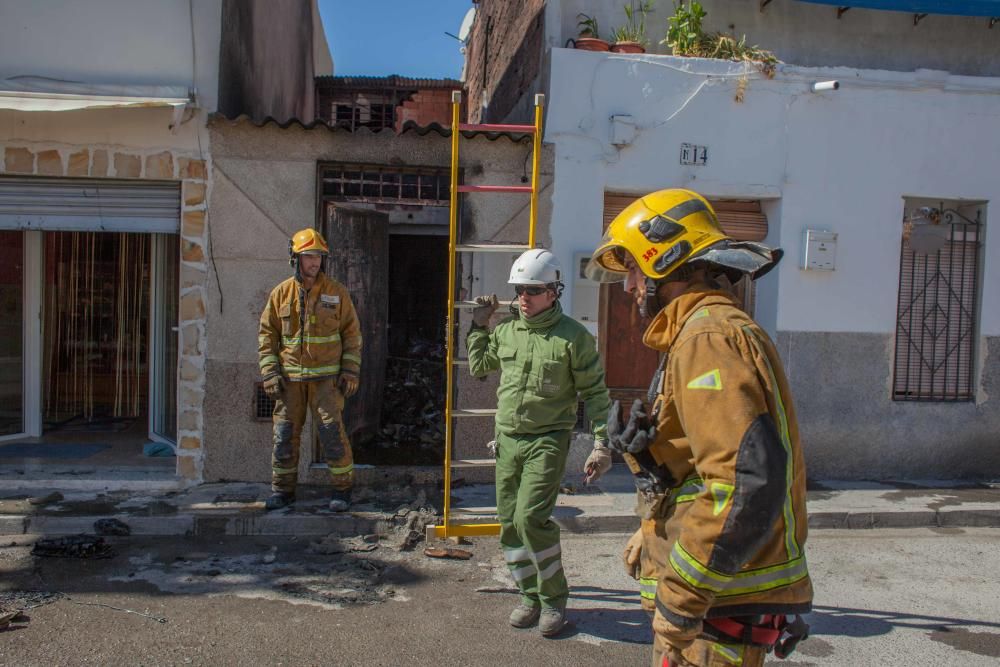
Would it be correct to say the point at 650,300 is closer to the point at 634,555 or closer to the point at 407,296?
the point at 634,555

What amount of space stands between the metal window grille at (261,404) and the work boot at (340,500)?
1185mm

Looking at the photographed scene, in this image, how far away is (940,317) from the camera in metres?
8.39

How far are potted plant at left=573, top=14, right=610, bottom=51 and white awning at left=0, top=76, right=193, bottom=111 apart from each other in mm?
3537

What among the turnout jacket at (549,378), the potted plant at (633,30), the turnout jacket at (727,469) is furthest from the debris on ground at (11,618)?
the potted plant at (633,30)

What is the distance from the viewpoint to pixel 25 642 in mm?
4145

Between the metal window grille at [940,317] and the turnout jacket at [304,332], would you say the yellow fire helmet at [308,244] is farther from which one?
the metal window grille at [940,317]

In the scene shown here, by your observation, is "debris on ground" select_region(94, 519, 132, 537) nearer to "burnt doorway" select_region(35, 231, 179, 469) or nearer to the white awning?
"burnt doorway" select_region(35, 231, 179, 469)

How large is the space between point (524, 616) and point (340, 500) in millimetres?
2439

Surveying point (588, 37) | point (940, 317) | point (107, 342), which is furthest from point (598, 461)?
point (107, 342)

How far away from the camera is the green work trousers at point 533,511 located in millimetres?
4324

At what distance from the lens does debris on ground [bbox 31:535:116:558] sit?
5484 mm

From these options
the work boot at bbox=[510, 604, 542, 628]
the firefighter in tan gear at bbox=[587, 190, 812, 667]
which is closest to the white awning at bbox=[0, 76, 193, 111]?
the work boot at bbox=[510, 604, 542, 628]

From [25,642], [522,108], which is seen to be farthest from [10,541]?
[522,108]

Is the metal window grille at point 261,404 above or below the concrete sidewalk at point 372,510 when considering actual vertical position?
above
